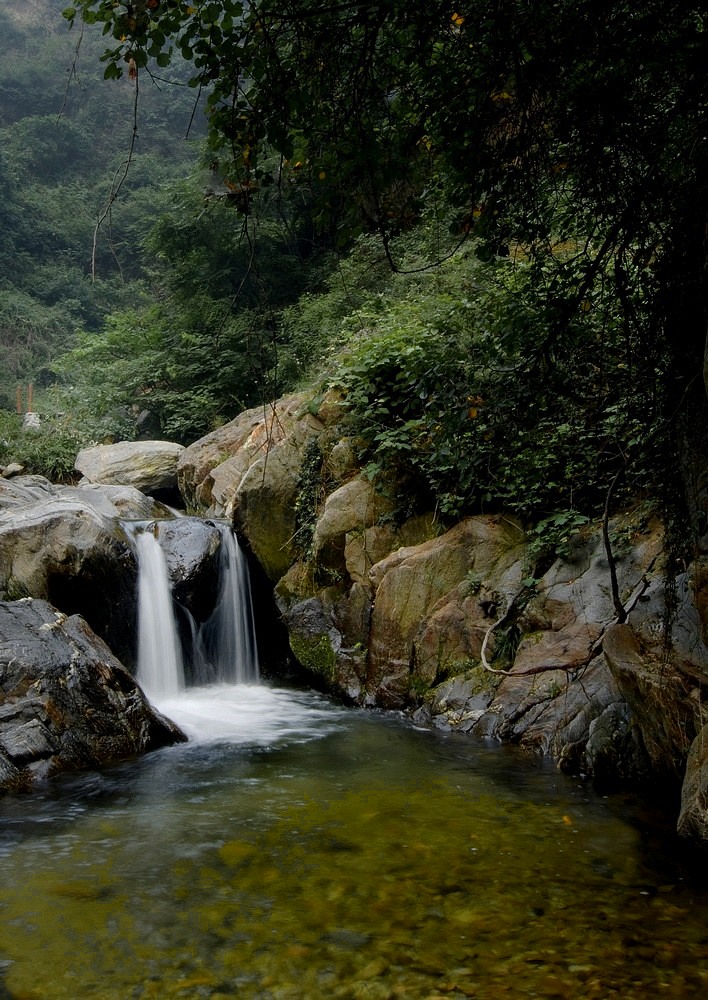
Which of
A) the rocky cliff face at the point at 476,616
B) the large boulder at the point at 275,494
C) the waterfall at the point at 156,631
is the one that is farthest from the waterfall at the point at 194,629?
the rocky cliff face at the point at 476,616

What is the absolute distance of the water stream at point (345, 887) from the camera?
289 cm

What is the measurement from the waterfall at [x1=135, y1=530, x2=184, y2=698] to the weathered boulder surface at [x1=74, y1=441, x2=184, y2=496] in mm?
6016

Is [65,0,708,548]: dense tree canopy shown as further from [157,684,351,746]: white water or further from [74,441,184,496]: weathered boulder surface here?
[74,441,184,496]: weathered boulder surface

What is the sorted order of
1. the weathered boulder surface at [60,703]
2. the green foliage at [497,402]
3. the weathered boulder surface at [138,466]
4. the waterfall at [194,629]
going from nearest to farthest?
the green foliage at [497,402]
the weathered boulder surface at [60,703]
the waterfall at [194,629]
the weathered boulder surface at [138,466]

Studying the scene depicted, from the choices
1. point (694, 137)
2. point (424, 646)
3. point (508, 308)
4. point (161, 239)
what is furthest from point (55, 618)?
point (161, 239)

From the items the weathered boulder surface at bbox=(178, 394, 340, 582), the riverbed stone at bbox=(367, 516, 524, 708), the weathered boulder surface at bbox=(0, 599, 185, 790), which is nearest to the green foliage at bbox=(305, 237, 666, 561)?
the riverbed stone at bbox=(367, 516, 524, 708)

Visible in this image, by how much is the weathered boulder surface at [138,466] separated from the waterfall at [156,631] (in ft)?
19.7

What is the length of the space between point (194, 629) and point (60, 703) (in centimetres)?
369

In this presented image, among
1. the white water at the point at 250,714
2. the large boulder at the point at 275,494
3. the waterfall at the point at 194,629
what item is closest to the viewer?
the white water at the point at 250,714

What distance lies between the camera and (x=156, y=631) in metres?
9.24

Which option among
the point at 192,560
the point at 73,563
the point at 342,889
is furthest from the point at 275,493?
the point at 342,889

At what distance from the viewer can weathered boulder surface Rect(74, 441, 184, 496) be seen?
1559cm

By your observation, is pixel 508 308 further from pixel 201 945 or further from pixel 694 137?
pixel 201 945

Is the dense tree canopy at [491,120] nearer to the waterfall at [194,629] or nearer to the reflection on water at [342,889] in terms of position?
the reflection on water at [342,889]
